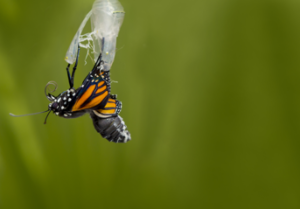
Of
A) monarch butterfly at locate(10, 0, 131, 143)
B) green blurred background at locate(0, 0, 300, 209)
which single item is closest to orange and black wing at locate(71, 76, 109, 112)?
monarch butterfly at locate(10, 0, 131, 143)

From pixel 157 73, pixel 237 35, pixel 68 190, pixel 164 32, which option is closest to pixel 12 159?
pixel 68 190

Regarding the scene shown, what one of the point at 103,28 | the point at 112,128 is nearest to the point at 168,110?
the point at 112,128

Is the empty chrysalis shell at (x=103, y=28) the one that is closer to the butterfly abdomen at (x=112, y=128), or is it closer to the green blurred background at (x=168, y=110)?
the butterfly abdomen at (x=112, y=128)

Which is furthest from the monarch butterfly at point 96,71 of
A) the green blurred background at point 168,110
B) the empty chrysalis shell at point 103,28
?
the green blurred background at point 168,110

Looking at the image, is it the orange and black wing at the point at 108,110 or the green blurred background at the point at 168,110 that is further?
the green blurred background at the point at 168,110

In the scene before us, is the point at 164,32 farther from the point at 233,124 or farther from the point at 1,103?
the point at 1,103

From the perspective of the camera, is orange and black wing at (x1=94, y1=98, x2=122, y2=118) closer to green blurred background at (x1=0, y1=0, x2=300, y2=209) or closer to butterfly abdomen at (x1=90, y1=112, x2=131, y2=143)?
butterfly abdomen at (x1=90, y1=112, x2=131, y2=143)
